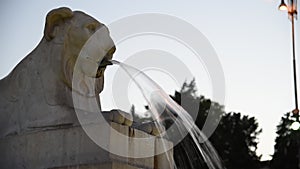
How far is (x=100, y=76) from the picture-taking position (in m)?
8.43

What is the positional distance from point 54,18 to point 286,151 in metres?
27.4

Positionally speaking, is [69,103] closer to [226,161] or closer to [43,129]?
[43,129]

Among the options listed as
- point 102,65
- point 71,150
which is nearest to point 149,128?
point 71,150

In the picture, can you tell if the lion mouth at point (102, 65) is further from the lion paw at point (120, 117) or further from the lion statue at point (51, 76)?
the lion paw at point (120, 117)

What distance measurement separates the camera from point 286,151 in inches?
1315

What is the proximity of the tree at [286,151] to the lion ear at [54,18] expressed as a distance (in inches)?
945

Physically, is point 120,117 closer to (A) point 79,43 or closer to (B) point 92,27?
(A) point 79,43

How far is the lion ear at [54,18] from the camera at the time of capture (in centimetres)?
805

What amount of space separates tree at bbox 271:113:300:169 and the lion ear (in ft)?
78.8

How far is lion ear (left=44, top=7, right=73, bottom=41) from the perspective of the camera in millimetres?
8055

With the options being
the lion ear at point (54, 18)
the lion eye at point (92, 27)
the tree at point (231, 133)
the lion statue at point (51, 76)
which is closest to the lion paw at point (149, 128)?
the lion statue at point (51, 76)

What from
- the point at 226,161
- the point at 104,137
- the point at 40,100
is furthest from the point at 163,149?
the point at 226,161

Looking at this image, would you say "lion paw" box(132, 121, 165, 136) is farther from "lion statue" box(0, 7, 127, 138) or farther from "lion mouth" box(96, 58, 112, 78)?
"lion mouth" box(96, 58, 112, 78)

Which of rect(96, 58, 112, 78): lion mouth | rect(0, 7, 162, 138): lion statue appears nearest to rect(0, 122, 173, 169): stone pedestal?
rect(0, 7, 162, 138): lion statue
